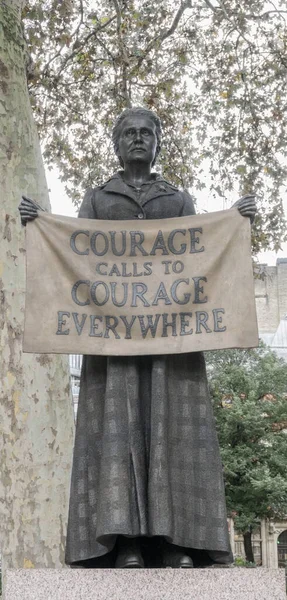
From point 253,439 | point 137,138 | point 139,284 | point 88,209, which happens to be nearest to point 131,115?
point 137,138

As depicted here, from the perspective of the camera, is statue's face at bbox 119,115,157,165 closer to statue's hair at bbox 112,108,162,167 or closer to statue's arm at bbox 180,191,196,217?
statue's hair at bbox 112,108,162,167

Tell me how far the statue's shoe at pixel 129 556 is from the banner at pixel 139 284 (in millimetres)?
884

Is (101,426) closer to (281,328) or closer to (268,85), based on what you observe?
(268,85)

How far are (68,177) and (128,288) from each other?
1233 centimetres

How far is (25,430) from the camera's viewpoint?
8.18 metres

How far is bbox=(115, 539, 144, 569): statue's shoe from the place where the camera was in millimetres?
3654

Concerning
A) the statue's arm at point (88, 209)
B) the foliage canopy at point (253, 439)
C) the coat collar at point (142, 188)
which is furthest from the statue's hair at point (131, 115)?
the foliage canopy at point (253, 439)

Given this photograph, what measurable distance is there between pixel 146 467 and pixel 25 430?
14.6 ft

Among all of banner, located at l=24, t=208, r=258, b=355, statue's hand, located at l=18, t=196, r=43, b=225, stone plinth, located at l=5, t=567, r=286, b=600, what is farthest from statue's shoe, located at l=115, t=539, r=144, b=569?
statue's hand, located at l=18, t=196, r=43, b=225

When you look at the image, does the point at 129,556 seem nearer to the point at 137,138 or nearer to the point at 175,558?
the point at 175,558

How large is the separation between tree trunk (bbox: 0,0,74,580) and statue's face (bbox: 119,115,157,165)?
435cm

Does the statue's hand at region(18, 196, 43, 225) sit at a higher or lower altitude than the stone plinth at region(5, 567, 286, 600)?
higher

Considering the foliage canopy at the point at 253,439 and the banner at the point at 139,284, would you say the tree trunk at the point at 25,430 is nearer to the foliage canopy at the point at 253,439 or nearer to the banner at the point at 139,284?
the banner at the point at 139,284

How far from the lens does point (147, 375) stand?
13.5ft
